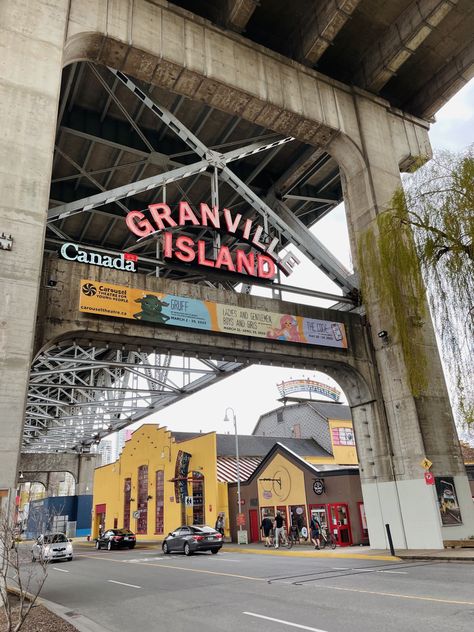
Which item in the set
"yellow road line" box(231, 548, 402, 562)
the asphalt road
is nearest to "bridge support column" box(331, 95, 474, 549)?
"yellow road line" box(231, 548, 402, 562)

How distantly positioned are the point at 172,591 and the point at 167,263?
35.9 feet

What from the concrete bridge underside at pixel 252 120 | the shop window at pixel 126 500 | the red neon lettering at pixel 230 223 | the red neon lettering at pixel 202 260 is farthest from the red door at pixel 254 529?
the red neon lettering at pixel 230 223

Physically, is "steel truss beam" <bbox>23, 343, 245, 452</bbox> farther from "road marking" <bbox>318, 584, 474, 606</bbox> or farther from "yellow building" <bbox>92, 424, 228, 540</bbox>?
"road marking" <bbox>318, 584, 474, 606</bbox>

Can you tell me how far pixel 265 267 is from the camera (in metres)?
21.3

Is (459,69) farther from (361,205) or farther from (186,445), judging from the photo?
(186,445)

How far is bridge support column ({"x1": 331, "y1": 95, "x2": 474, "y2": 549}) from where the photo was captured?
1900 centimetres

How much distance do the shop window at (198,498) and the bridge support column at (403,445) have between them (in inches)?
737

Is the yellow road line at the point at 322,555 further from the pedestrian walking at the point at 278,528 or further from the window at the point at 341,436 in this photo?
the window at the point at 341,436

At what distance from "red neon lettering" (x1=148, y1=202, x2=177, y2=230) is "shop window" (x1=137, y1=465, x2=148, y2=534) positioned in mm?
31238

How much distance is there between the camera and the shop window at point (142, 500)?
44.2 metres

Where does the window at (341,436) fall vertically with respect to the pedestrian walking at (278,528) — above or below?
above

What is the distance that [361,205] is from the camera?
23.7 metres

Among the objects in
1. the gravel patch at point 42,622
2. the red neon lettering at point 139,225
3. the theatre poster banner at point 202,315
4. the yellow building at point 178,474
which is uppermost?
the red neon lettering at point 139,225

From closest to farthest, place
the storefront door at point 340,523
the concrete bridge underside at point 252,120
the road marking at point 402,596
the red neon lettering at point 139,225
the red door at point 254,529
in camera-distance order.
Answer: the road marking at point 402,596 < the concrete bridge underside at point 252,120 < the red neon lettering at point 139,225 < the storefront door at point 340,523 < the red door at point 254,529
